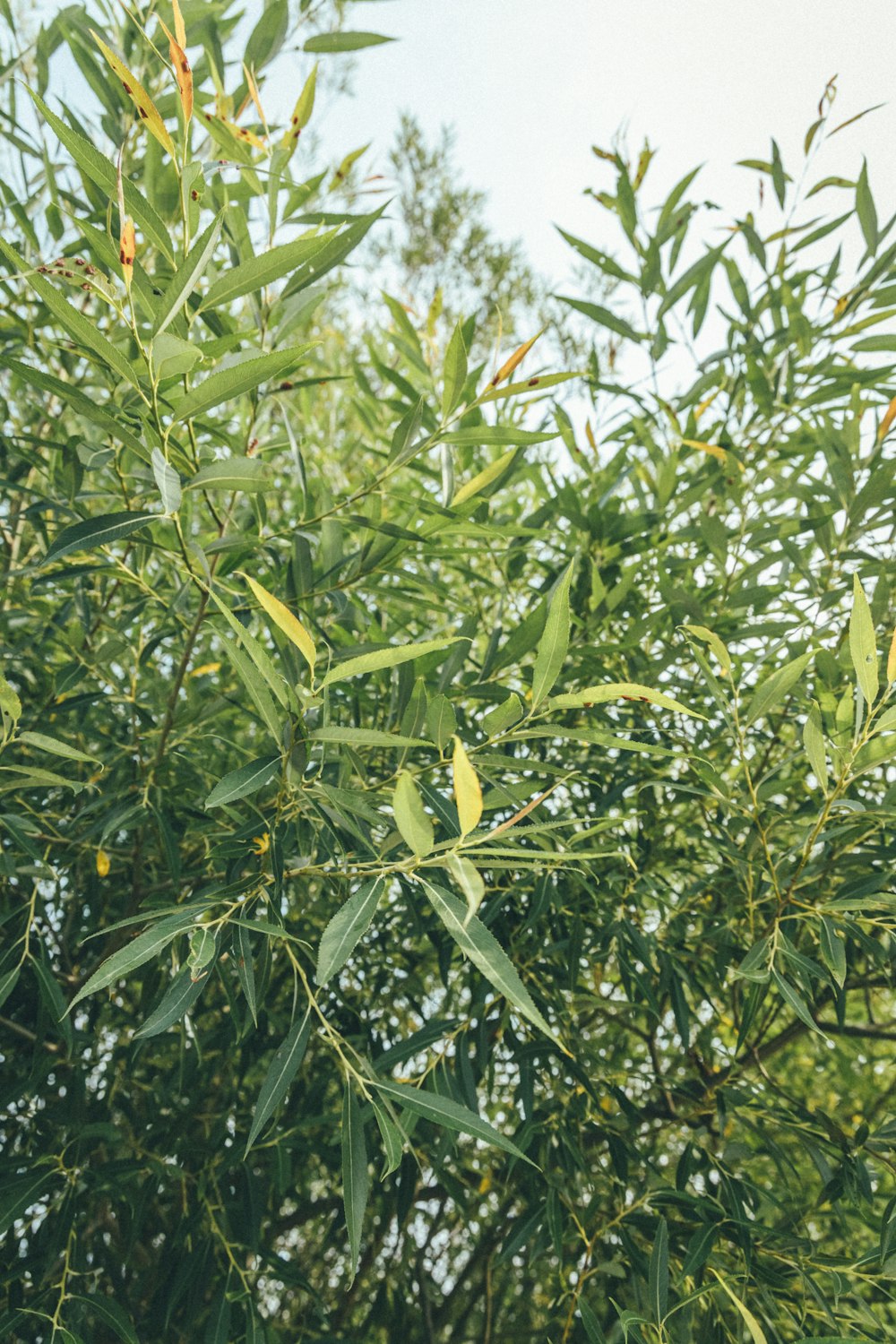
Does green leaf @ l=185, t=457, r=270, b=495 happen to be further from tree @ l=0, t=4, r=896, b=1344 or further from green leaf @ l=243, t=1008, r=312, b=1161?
green leaf @ l=243, t=1008, r=312, b=1161

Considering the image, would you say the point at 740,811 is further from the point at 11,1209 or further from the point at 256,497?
the point at 11,1209

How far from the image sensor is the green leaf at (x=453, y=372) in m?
0.87

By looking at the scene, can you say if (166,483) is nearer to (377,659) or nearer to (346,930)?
(377,659)

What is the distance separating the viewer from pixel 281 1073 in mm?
837

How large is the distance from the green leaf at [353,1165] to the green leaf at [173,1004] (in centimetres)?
16

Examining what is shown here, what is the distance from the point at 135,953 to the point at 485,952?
0.84ft

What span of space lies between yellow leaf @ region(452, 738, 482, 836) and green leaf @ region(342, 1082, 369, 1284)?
0.32 m

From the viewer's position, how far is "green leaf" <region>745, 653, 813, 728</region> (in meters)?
0.95

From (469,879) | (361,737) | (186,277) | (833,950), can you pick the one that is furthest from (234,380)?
(833,950)

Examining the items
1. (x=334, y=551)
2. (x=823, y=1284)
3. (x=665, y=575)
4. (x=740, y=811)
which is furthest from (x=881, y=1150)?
(x=334, y=551)

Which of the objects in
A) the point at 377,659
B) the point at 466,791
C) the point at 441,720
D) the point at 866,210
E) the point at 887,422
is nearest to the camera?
the point at 466,791

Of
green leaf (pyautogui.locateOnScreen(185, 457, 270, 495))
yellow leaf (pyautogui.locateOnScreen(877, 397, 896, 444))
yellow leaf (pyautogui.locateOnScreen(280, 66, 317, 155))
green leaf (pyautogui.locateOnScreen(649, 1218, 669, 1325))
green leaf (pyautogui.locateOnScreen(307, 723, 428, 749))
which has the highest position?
yellow leaf (pyautogui.locateOnScreen(280, 66, 317, 155))

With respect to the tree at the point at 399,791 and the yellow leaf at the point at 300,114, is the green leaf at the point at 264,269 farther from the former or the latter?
the yellow leaf at the point at 300,114

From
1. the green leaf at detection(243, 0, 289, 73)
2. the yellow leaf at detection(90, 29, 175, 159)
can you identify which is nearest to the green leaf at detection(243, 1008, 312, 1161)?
the yellow leaf at detection(90, 29, 175, 159)
